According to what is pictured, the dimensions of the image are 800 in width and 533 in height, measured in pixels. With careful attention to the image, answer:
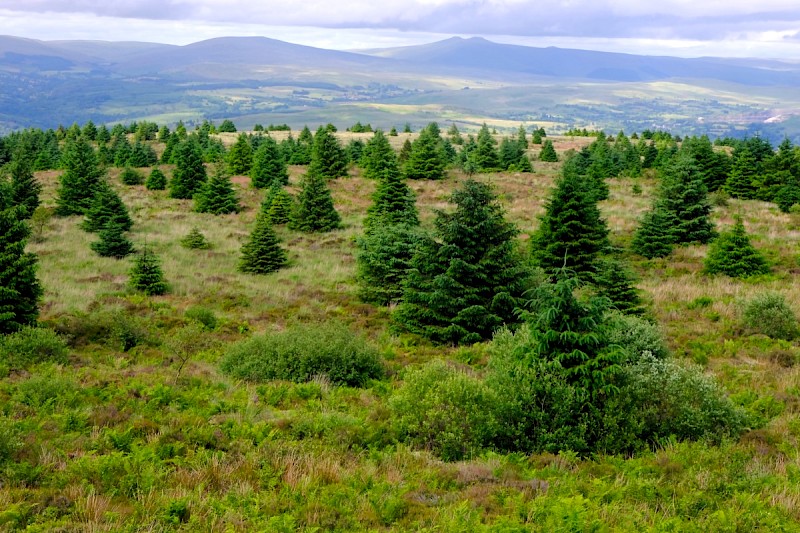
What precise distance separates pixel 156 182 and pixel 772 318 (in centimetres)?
4349

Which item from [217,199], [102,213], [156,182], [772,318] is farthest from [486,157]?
[772,318]

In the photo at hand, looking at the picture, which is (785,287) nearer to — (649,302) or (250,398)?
(649,302)

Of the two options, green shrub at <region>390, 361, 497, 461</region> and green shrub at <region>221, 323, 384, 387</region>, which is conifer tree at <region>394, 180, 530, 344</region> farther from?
green shrub at <region>390, 361, 497, 461</region>

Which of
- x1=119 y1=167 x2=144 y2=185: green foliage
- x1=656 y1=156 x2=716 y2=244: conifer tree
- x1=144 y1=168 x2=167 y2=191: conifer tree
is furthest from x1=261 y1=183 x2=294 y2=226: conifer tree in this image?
x1=656 y1=156 x2=716 y2=244: conifer tree

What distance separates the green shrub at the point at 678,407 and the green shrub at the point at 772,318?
731cm

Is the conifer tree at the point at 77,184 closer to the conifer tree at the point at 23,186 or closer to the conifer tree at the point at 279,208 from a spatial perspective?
the conifer tree at the point at 23,186

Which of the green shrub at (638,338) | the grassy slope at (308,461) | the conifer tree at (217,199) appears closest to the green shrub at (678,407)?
the grassy slope at (308,461)

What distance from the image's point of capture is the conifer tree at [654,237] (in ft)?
84.4

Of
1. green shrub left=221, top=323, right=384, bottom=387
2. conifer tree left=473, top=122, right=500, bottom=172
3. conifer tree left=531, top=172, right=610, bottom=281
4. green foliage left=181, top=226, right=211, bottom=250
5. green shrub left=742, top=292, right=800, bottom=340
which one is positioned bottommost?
green foliage left=181, top=226, right=211, bottom=250

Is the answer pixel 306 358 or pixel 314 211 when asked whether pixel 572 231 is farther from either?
pixel 314 211

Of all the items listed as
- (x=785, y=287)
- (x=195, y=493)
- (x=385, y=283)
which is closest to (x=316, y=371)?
(x=195, y=493)

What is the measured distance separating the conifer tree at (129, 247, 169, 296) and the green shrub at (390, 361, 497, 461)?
47.8 feet

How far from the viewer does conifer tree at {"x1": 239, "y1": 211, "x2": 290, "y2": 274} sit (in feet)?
84.6

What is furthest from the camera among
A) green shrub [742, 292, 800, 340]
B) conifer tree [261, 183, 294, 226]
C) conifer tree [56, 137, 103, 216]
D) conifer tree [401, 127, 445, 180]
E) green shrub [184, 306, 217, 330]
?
conifer tree [401, 127, 445, 180]
